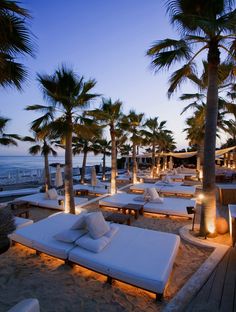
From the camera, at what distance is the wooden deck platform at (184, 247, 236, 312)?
2.96m

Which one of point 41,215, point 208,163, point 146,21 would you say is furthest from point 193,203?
point 146,21

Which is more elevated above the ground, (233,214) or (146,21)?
(146,21)

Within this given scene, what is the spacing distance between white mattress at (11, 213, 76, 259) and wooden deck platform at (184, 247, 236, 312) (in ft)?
8.48

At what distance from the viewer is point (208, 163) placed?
564cm

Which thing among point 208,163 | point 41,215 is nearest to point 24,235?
point 41,215

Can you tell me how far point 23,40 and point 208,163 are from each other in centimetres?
518

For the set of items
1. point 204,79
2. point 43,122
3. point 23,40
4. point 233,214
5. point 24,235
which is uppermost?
point 204,79

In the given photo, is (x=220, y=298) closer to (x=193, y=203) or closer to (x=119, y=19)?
(x=193, y=203)

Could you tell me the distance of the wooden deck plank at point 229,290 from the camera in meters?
2.96

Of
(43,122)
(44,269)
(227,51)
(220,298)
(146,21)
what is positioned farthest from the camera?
(146,21)

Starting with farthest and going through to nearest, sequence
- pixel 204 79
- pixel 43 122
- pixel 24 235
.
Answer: pixel 43 122
pixel 204 79
pixel 24 235

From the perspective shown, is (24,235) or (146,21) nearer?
(24,235)

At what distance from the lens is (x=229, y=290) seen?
3309mm

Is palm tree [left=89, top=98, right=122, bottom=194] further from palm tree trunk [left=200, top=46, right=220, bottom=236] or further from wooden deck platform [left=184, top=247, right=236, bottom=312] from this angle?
wooden deck platform [left=184, top=247, right=236, bottom=312]
